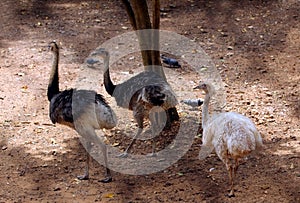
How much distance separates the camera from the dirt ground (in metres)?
5.43

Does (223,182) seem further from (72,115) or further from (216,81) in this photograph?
(216,81)

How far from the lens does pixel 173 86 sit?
784 centimetres

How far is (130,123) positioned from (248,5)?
15.9 ft

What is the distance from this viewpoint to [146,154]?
20.4 feet

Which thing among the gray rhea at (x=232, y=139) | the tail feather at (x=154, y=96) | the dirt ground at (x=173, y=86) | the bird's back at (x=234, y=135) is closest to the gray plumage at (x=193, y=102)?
the dirt ground at (x=173, y=86)

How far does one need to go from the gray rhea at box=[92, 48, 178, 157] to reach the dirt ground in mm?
421

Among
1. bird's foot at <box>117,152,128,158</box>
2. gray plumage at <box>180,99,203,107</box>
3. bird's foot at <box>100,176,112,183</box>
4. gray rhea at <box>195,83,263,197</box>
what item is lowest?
bird's foot at <box>117,152,128,158</box>

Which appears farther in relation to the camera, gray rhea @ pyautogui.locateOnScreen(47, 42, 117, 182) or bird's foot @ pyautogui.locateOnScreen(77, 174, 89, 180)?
bird's foot @ pyautogui.locateOnScreen(77, 174, 89, 180)

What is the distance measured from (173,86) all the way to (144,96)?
1903 mm

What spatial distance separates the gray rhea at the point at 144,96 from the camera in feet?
19.5

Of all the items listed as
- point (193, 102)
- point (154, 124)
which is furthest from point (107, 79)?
point (193, 102)

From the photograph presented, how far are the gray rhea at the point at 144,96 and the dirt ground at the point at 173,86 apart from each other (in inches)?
16.6

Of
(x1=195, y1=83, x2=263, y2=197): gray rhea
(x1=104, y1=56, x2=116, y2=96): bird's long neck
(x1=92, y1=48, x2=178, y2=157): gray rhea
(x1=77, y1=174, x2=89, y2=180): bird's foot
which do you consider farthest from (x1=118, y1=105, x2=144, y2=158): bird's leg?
(x1=195, y1=83, x2=263, y2=197): gray rhea

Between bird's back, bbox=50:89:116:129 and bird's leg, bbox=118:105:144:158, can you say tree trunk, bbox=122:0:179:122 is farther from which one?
bird's back, bbox=50:89:116:129
